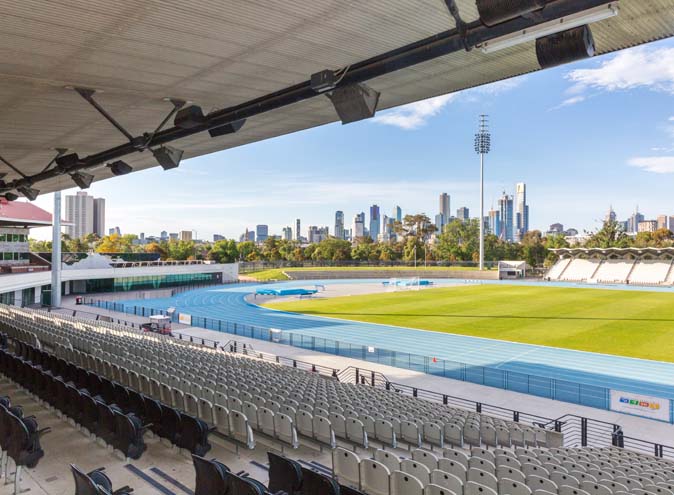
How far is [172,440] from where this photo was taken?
23.1ft

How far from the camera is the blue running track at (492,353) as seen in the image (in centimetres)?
1962

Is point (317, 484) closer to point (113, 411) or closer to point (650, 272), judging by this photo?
point (113, 411)

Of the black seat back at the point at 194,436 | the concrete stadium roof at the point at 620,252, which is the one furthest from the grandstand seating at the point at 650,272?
the black seat back at the point at 194,436

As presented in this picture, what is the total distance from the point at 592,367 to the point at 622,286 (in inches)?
1961

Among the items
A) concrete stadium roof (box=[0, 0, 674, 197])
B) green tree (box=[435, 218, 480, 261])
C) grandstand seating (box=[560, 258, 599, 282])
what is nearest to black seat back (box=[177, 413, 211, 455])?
concrete stadium roof (box=[0, 0, 674, 197])

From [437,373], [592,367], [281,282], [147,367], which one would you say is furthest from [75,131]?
[281,282]

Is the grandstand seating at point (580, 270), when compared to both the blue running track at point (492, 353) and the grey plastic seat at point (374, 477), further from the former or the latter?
the grey plastic seat at point (374, 477)

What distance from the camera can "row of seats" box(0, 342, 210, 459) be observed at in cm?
661

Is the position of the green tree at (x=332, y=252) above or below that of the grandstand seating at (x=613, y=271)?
above

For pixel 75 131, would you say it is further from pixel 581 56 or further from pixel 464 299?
pixel 464 299

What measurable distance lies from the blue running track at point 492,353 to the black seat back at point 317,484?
17.5 meters

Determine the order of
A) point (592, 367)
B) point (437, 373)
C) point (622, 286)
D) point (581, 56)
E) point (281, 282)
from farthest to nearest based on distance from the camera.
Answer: point (281, 282) < point (622, 286) < point (592, 367) < point (437, 373) < point (581, 56)

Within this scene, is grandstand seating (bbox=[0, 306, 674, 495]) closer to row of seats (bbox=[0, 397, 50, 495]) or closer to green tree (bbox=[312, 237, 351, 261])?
row of seats (bbox=[0, 397, 50, 495])

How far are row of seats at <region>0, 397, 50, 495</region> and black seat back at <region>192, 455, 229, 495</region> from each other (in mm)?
2430
